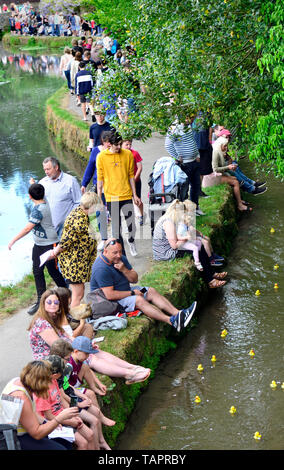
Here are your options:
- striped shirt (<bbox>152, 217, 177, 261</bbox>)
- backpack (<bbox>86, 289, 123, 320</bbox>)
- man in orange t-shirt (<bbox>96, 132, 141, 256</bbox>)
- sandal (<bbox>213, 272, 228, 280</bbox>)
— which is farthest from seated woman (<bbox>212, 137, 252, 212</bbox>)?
backpack (<bbox>86, 289, 123, 320</bbox>)

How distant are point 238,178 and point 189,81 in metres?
3.92

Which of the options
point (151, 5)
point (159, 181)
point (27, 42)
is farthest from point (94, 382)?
point (27, 42)

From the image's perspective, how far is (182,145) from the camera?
9.93 metres

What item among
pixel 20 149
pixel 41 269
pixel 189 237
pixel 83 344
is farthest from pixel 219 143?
pixel 20 149

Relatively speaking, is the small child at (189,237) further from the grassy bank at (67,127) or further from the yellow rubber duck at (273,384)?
the grassy bank at (67,127)

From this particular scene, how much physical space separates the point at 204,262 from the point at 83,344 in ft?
11.0

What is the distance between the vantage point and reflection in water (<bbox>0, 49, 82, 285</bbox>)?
37.2 feet

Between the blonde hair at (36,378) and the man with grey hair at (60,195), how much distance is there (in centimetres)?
338

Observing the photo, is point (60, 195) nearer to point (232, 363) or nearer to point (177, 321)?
point (177, 321)

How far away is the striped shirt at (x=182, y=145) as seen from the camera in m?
9.78

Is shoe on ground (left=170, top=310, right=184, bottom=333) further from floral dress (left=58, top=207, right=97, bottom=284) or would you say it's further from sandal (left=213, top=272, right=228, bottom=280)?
sandal (left=213, top=272, right=228, bottom=280)

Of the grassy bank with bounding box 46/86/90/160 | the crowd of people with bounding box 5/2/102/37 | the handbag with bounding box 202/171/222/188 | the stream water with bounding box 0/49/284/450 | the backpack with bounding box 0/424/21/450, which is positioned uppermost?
the backpack with bounding box 0/424/21/450

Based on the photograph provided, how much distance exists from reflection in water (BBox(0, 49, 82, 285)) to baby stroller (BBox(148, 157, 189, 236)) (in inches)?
89.3
